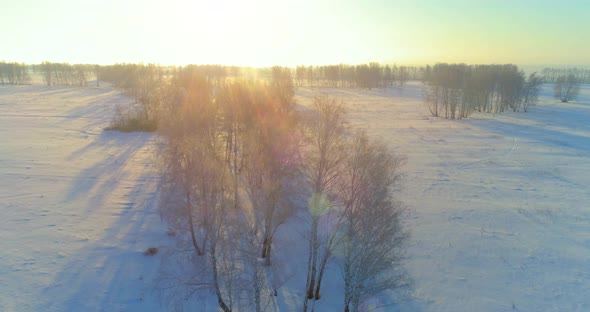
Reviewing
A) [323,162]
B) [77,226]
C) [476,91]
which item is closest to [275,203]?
[323,162]

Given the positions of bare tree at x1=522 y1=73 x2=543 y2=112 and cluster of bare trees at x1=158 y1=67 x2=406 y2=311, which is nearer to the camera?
cluster of bare trees at x1=158 y1=67 x2=406 y2=311

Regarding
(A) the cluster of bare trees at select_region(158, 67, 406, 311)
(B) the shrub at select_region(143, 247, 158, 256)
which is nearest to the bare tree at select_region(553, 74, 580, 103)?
(A) the cluster of bare trees at select_region(158, 67, 406, 311)

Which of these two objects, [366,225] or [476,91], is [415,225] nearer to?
[366,225]

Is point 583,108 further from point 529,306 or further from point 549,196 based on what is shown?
point 529,306

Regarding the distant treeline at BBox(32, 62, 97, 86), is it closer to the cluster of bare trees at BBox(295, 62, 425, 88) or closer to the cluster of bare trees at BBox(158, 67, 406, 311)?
the cluster of bare trees at BBox(295, 62, 425, 88)

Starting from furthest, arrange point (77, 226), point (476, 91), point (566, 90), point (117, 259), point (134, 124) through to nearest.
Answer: point (566, 90) → point (476, 91) → point (134, 124) → point (77, 226) → point (117, 259)

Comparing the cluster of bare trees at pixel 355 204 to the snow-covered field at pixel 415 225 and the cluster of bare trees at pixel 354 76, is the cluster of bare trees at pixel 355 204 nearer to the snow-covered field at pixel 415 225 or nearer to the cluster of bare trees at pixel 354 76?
the snow-covered field at pixel 415 225
